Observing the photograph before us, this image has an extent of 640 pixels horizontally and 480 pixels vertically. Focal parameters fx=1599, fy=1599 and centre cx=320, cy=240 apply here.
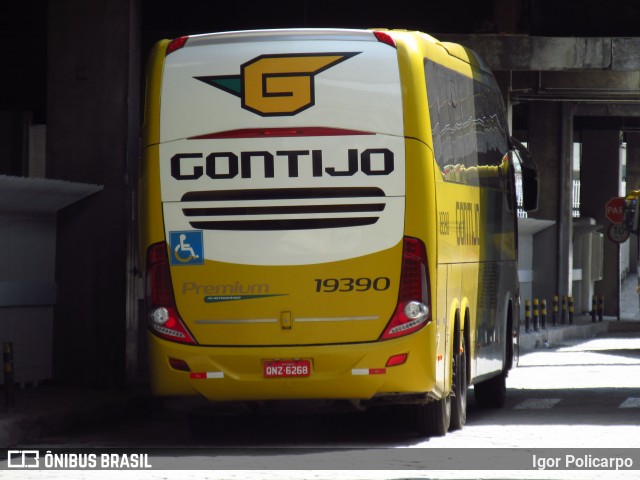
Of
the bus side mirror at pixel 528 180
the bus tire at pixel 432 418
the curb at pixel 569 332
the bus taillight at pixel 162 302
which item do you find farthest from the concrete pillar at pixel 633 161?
the bus taillight at pixel 162 302

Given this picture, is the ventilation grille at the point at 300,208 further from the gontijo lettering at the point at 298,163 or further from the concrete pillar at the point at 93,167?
the concrete pillar at the point at 93,167

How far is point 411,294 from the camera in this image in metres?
13.2

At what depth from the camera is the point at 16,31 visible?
1127 inches

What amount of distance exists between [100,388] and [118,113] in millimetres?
3198

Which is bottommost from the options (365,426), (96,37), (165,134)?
(365,426)

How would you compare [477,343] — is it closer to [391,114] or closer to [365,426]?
[365,426]

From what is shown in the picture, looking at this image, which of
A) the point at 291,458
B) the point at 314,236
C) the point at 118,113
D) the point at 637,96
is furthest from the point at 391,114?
the point at 637,96

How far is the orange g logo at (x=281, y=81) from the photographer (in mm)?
13352

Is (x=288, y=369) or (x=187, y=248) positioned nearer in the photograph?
(x=288, y=369)

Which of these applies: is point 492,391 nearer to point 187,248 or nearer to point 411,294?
point 411,294

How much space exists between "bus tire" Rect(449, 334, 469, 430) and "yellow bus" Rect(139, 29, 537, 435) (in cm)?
120

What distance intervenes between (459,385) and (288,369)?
8.44 feet

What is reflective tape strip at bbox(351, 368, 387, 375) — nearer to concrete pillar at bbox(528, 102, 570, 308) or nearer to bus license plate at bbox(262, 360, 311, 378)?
bus license plate at bbox(262, 360, 311, 378)

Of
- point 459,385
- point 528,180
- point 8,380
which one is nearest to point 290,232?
point 459,385
